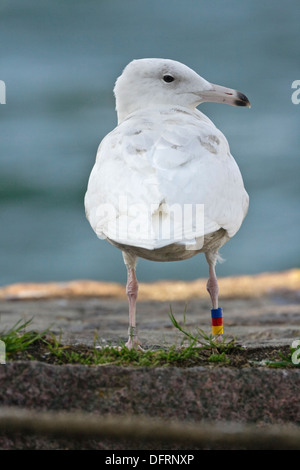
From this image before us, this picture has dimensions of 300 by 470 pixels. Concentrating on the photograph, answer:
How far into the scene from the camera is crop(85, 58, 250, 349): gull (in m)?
4.37

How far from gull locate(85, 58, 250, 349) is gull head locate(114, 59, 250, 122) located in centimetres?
14

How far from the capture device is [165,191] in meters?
4.46

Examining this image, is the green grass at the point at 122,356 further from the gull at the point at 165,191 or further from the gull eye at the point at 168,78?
the gull eye at the point at 168,78

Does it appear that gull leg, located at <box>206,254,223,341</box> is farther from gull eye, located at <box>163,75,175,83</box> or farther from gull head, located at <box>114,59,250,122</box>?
gull eye, located at <box>163,75,175,83</box>

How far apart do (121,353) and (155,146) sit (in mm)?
1400

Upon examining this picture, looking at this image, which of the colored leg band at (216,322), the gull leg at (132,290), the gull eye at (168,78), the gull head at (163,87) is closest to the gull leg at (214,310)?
the colored leg band at (216,322)

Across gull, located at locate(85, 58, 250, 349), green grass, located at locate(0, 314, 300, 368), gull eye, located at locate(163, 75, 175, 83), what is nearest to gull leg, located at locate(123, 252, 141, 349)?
gull, located at locate(85, 58, 250, 349)

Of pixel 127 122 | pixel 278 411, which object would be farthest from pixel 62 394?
pixel 127 122

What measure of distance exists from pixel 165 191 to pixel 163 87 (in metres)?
1.67

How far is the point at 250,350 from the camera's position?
14.7ft

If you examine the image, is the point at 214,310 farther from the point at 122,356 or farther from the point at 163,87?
the point at 163,87

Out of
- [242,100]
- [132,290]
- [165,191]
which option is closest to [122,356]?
[165,191]

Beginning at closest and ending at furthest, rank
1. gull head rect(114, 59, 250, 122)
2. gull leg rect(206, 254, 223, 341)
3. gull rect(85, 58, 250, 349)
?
1. gull rect(85, 58, 250, 349)
2. gull leg rect(206, 254, 223, 341)
3. gull head rect(114, 59, 250, 122)
